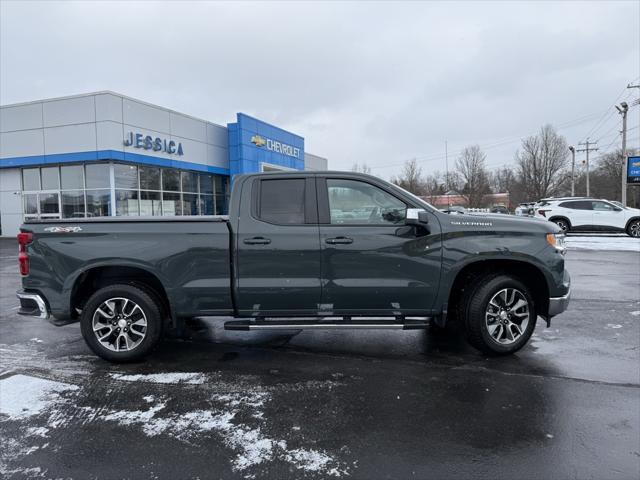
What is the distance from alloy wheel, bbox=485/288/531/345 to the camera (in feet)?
15.8

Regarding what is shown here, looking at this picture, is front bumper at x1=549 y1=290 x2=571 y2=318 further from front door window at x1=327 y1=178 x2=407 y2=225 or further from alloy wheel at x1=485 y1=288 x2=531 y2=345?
front door window at x1=327 y1=178 x2=407 y2=225

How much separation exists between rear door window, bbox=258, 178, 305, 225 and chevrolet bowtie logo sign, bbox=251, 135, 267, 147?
25106 millimetres

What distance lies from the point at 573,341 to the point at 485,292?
5.54 feet

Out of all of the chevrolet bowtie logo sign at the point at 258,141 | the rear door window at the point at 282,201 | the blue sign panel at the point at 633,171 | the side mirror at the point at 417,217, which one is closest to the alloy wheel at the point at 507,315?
the side mirror at the point at 417,217

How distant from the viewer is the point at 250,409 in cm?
374

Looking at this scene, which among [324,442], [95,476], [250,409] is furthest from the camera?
[250,409]

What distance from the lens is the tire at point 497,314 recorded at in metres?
4.73

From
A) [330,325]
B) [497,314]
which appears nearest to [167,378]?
[330,325]

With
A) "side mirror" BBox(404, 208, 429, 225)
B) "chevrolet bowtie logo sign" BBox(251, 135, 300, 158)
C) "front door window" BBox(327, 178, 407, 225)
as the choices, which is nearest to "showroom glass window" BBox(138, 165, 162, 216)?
"chevrolet bowtie logo sign" BBox(251, 135, 300, 158)

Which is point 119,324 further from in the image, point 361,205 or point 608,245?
point 608,245

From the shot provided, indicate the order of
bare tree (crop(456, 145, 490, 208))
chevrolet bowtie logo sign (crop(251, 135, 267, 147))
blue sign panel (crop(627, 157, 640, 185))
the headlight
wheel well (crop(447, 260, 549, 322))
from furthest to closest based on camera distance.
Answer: bare tree (crop(456, 145, 490, 208)) → blue sign panel (crop(627, 157, 640, 185)) → chevrolet bowtie logo sign (crop(251, 135, 267, 147)) → wheel well (crop(447, 260, 549, 322)) → the headlight

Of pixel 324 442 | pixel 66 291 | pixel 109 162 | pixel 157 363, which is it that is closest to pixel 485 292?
pixel 324 442

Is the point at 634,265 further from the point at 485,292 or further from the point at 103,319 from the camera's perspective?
the point at 103,319

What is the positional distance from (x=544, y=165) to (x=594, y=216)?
49.6 meters
